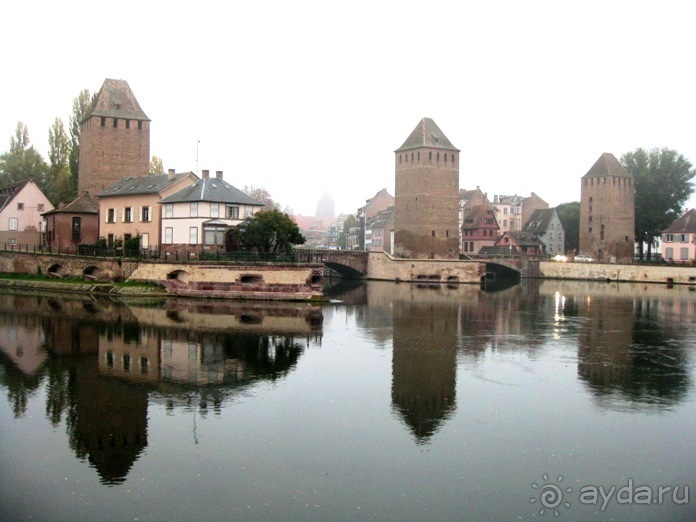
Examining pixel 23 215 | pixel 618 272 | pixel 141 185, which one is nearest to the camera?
pixel 141 185

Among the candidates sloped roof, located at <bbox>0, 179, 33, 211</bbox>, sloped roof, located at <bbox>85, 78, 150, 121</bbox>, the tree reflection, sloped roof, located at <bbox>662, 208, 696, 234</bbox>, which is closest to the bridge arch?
sloped roof, located at <bbox>662, 208, 696, 234</bbox>

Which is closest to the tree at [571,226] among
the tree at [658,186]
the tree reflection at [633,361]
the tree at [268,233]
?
the tree at [658,186]

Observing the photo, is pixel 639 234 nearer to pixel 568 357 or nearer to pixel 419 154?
pixel 419 154

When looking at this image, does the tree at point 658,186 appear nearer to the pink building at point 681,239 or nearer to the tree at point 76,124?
the pink building at point 681,239

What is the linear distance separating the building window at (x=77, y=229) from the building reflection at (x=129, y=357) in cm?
1027

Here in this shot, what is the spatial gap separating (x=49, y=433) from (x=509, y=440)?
316 inches

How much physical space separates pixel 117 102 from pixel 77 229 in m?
10.4

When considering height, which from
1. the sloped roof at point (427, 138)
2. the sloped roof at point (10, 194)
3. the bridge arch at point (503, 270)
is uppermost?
the sloped roof at point (427, 138)

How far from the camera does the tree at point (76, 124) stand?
50.3m

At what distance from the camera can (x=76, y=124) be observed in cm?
5097

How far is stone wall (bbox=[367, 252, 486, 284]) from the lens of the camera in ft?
170

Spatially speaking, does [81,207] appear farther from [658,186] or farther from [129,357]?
[658,186]

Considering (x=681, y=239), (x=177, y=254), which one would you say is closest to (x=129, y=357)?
(x=177, y=254)

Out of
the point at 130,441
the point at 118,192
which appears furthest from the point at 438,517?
the point at 118,192
